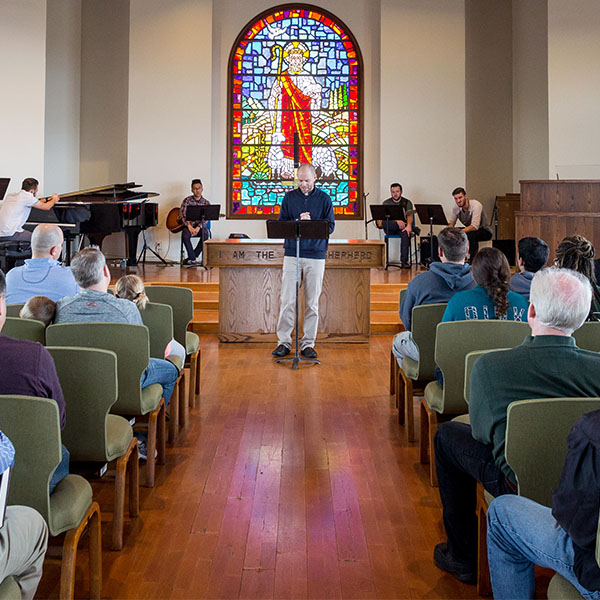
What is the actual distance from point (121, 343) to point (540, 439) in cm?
185

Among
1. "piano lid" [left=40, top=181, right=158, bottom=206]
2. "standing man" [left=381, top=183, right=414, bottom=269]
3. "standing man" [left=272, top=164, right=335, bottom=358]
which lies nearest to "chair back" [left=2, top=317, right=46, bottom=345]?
"standing man" [left=272, top=164, right=335, bottom=358]

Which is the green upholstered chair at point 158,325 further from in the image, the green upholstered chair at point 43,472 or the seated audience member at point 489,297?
the green upholstered chair at point 43,472

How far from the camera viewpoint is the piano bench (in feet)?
28.0

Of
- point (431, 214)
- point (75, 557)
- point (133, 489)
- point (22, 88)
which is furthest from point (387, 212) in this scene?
point (75, 557)

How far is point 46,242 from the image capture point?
165 inches

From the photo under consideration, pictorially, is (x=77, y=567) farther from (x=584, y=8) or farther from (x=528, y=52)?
(x=528, y=52)

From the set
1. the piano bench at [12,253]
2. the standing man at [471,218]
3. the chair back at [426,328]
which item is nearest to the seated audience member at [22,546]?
the chair back at [426,328]

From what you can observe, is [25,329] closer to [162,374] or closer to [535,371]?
[162,374]

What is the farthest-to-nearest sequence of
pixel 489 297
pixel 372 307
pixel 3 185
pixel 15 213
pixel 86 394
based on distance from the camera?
pixel 3 185
pixel 15 213
pixel 372 307
pixel 489 297
pixel 86 394

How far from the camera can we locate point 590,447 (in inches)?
66.1

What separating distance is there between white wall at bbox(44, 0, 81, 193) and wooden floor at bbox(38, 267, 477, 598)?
838cm

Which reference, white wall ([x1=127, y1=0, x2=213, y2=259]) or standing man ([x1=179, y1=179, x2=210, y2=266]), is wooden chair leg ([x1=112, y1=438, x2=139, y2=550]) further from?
white wall ([x1=127, y1=0, x2=213, y2=259])

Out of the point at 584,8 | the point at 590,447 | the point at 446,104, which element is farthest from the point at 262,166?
the point at 590,447

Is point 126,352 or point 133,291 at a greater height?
point 133,291
